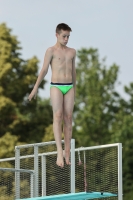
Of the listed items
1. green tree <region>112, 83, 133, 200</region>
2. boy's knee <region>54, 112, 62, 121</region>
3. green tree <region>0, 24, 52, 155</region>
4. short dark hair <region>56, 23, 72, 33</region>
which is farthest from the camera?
green tree <region>112, 83, 133, 200</region>

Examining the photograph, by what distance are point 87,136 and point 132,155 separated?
15.5 ft

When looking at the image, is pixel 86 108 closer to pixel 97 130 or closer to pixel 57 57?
pixel 97 130

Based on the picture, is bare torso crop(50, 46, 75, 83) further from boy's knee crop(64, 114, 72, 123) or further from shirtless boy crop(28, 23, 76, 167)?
boy's knee crop(64, 114, 72, 123)

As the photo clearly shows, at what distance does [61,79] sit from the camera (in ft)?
35.9

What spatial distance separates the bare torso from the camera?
36.0 feet

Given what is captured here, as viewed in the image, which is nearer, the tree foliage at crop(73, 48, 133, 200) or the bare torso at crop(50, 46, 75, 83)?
the bare torso at crop(50, 46, 75, 83)

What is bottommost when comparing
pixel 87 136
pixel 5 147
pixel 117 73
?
pixel 5 147

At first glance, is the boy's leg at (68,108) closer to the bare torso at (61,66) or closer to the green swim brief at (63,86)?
the green swim brief at (63,86)

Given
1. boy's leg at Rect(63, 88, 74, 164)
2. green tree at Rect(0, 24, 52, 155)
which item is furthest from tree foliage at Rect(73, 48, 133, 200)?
boy's leg at Rect(63, 88, 74, 164)

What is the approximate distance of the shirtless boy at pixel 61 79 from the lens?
35.6 ft

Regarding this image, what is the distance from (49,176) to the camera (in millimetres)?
17734

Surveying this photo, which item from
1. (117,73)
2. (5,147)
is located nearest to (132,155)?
(117,73)

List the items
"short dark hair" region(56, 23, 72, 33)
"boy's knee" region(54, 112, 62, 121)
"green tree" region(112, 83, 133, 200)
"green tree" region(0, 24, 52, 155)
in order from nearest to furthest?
1. "short dark hair" region(56, 23, 72, 33)
2. "boy's knee" region(54, 112, 62, 121)
3. "green tree" region(0, 24, 52, 155)
4. "green tree" region(112, 83, 133, 200)

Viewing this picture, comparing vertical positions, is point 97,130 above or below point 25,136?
above
